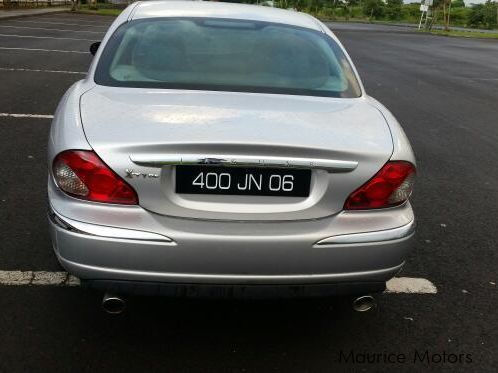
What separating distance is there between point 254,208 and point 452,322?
1.42 m

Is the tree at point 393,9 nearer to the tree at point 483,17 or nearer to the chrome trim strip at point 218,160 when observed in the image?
the tree at point 483,17

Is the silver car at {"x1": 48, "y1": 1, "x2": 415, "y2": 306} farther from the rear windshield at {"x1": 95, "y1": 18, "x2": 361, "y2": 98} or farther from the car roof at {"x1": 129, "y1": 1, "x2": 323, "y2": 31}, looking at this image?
the car roof at {"x1": 129, "y1": 1, "x2": 323, "y2": 31}

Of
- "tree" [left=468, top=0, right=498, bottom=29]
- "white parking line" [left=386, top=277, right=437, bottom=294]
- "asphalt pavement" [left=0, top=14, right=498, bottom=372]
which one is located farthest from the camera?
"tree" [left=468, top=0, right=498, bottom=29]

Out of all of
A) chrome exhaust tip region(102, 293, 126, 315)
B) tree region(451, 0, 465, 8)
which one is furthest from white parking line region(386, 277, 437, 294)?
tree region(451, 0, 465, 8)

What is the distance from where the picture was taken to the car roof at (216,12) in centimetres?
379

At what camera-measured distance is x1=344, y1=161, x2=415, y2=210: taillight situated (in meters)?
2.62

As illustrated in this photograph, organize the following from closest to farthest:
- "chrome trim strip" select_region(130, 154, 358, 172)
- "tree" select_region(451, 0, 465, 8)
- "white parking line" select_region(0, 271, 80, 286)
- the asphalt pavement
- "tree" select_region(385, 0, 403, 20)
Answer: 1. "chrome trim strip" select_region(130, 154, 358, 172)
2. the asphalt pavement
3. "white parking line" select_region(0, 271, 80, 286)
4. "tree" select_region(385, 0, 403, 20)
5. "tree" select_region(451, 0, 465, 8)

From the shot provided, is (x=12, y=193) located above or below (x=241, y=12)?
below

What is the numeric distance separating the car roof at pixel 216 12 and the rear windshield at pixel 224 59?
0.32 feet

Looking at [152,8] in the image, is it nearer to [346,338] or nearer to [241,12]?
[241,12]

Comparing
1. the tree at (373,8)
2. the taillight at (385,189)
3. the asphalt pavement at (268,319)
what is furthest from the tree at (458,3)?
the taillight at (385,189)

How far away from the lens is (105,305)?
2723mm

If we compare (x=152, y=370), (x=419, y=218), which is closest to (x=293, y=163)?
(x=152, y=370)

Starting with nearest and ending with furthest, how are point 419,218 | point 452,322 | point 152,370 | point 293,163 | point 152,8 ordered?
point 293,163 → point 152,370 → point 452,322 → point 152,8 → point 419,218
